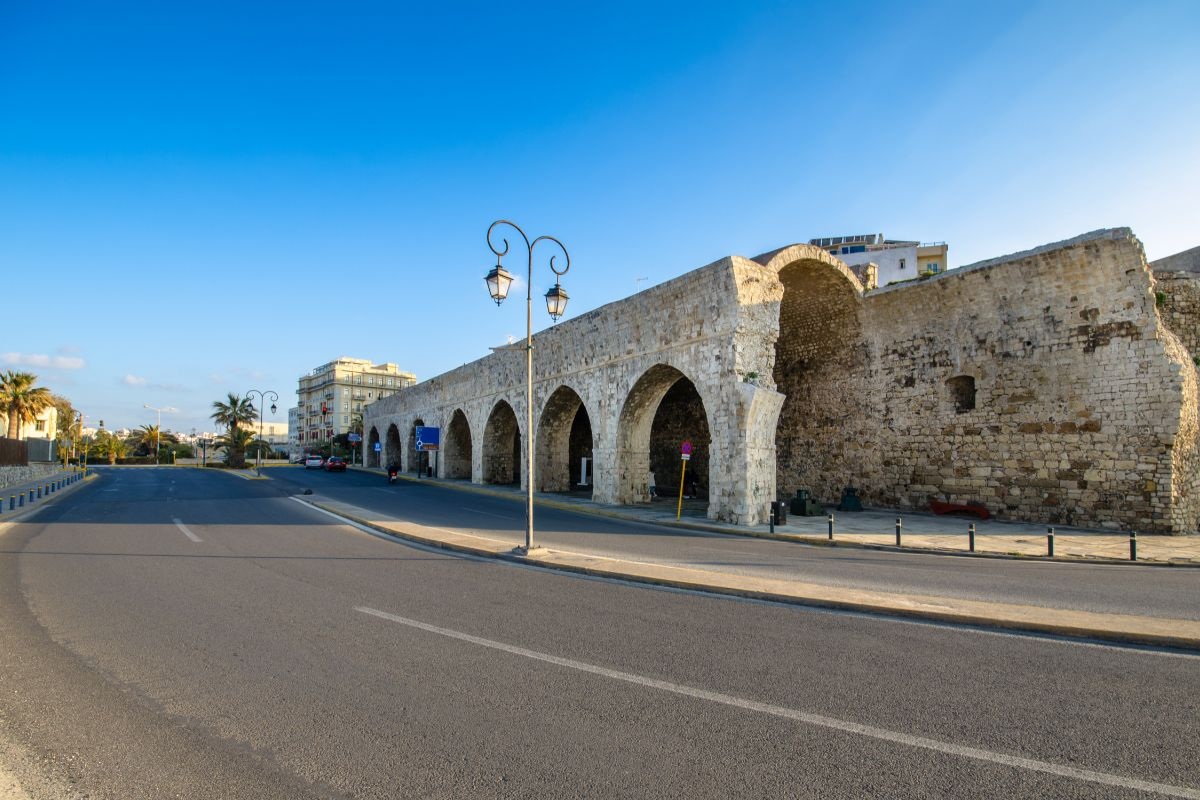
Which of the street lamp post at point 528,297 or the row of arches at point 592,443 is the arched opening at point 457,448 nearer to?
the row of arches at point 592,443

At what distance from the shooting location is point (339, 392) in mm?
105562

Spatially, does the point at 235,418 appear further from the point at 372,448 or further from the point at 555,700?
the point at 555,700

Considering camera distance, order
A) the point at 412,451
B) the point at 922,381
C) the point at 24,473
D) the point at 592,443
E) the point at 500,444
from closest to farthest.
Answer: the point at 922,381
the point at 592,443
the point at 500,444
the point at 24,473
the point at 412,451

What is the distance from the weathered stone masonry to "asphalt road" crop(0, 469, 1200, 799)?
11680 millimetres

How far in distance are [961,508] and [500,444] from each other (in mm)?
24158

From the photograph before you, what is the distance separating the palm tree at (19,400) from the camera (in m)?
48.2

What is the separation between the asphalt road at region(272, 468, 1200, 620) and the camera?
7.84 m

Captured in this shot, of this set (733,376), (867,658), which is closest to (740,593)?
(867,658)

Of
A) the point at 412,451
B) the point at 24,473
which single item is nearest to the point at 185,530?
the point at 412,451

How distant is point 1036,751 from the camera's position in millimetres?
3512

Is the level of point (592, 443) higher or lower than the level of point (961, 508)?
higher

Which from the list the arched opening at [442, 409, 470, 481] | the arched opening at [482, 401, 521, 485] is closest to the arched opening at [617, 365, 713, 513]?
the arched opening at [482, 401, 521, 485]

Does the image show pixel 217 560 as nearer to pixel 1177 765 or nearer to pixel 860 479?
pixel 1177 765

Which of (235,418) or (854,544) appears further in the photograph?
(235,418)
